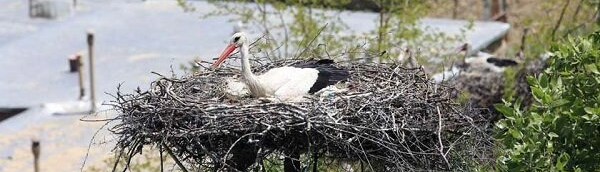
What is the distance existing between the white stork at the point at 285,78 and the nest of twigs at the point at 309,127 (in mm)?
158

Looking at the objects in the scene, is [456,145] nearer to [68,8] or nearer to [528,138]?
[528,138]

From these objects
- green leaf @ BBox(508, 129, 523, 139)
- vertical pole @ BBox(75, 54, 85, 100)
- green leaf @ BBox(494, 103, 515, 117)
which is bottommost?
vertical pole @ BBox(75, 54, 85, 100)

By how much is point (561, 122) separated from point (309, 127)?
1.71 meters

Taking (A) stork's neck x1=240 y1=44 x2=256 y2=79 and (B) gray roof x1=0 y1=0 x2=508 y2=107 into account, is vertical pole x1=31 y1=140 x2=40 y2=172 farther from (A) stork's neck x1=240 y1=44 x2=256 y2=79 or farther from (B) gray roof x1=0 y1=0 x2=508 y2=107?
(A) stork's neck x1=240 y1=44 x2=256 y2=79

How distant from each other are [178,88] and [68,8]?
20.2 metres

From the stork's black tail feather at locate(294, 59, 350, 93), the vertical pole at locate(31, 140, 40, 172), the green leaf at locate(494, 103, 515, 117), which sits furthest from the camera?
the vertical pole at locate(31, 140, 40, 172)

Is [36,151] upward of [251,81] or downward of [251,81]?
downward

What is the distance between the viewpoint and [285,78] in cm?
928

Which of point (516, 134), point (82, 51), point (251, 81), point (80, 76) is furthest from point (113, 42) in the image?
point (516, 134)

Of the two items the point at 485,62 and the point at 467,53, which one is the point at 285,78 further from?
the point at 485,62

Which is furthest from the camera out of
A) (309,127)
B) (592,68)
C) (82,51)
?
(82,51)

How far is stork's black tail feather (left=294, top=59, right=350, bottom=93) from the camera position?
921 centimetres

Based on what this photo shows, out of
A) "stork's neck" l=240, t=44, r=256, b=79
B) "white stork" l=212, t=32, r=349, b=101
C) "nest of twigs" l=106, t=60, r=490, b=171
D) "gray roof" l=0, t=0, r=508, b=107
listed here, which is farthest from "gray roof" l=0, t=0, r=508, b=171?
"nest of twigs" l=106, t=60, r=490, b=171

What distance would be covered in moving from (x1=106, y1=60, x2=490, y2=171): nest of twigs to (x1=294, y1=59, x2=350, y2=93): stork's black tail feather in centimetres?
13
